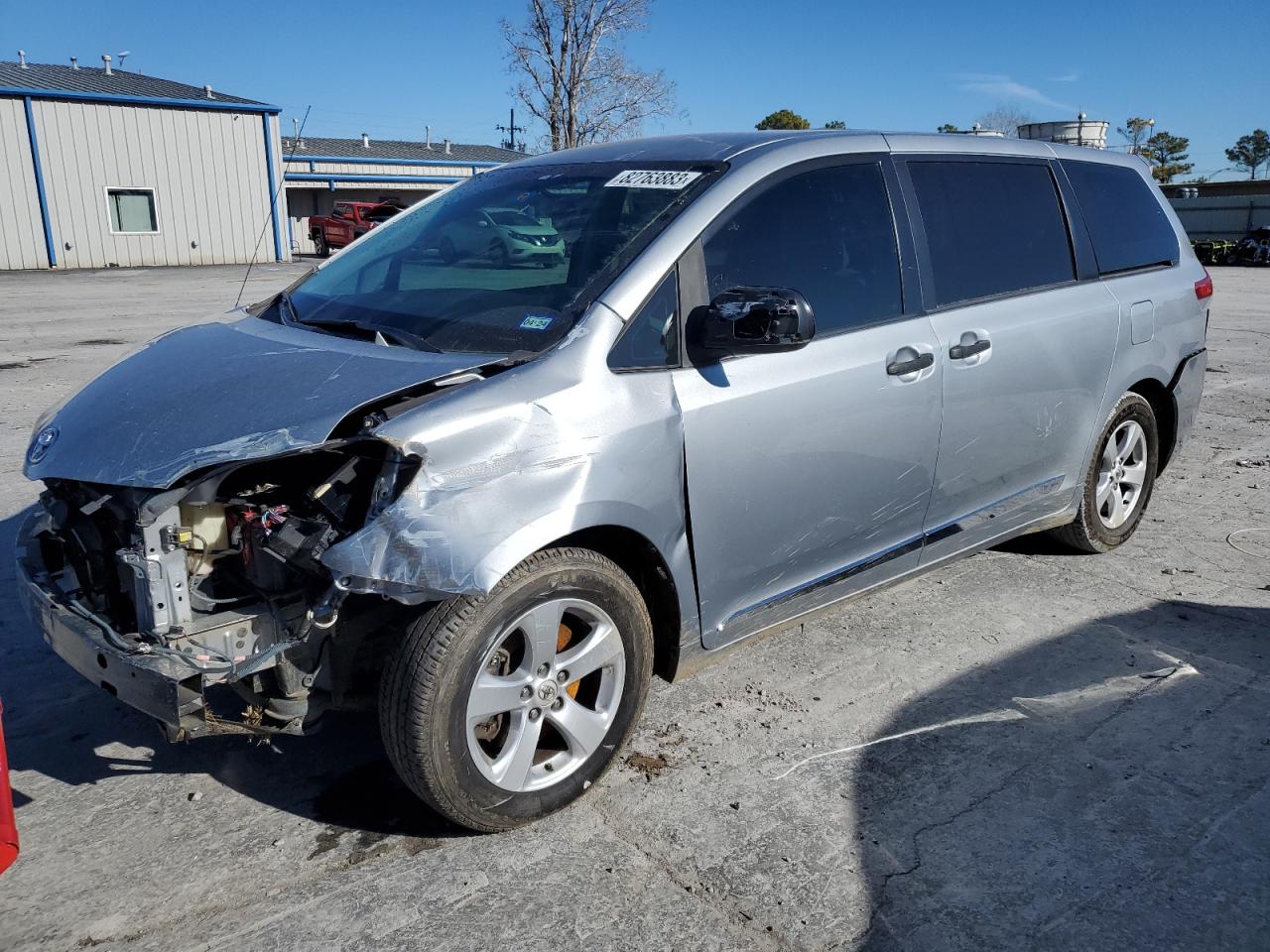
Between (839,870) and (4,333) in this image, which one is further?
(4,333)

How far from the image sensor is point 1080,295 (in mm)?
4406

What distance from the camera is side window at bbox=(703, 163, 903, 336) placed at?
→ 3242 mm

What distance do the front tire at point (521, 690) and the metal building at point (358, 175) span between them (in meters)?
43.2

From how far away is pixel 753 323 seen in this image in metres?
2.96

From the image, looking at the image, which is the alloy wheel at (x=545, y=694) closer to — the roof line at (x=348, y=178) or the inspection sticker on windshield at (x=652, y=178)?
the inspection sticker on windshield at (x=652, y=178)

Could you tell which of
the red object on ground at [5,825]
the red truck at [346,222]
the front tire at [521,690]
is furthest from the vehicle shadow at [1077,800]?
the red truck at [346,222]

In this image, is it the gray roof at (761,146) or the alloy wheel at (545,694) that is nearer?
the alloy wheel at (545,694)

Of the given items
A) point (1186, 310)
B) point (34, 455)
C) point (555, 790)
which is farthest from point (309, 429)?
point (1186, 310)

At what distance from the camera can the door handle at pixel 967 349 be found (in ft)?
12.2

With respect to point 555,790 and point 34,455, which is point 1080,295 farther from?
point 34,455

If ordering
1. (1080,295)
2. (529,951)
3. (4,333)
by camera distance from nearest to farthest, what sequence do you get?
(529,951) → (1080,295) → (4,333)

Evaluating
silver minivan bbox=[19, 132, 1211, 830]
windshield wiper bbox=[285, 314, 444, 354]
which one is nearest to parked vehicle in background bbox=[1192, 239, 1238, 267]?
silver minivan bbox=[19, 132, 1211, 830]

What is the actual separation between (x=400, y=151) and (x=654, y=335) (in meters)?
51.1

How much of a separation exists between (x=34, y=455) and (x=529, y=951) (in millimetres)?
2026
